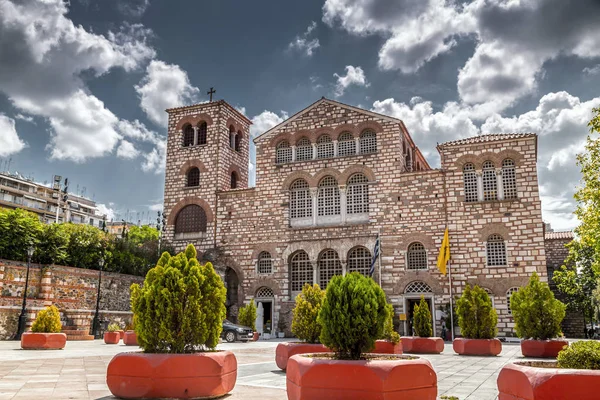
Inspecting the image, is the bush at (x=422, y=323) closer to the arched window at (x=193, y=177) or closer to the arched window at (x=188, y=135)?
the arched window at (x=193, y=177)

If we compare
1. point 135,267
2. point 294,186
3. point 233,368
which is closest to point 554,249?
point 294,186

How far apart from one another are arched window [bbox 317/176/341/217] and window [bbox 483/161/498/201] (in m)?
7.78

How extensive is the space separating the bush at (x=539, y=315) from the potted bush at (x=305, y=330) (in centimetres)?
757

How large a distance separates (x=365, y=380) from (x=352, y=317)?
1251 millimetres

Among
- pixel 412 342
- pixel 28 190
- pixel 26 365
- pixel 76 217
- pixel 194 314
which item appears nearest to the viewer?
pixel 194 314

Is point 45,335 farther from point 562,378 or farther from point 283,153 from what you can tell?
point 283,153

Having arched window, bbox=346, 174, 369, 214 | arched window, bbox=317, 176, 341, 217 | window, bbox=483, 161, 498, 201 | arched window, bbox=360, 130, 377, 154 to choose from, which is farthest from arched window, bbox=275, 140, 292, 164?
window, bbox=483, 161, 498, 201

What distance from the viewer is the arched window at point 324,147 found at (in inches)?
1161

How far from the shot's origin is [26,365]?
37.7 ft

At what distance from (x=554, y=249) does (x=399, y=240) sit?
14.2m

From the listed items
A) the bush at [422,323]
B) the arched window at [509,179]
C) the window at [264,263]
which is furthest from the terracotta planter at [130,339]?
the arched window at [509,179]

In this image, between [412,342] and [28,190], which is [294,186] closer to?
[412,342]

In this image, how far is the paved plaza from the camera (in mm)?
7898

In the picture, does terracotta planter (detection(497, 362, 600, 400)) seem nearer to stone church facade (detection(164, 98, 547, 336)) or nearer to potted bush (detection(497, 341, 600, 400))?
potted bush (detection(497, 341, 600, 400))
